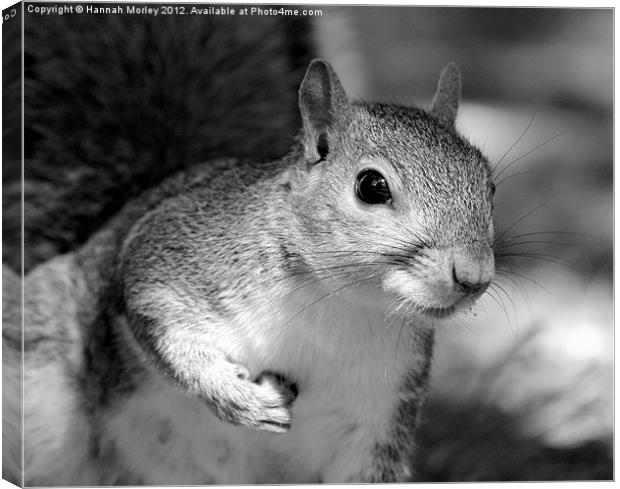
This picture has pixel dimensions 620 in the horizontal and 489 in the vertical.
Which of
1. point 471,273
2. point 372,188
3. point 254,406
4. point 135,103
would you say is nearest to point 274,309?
point 254,406

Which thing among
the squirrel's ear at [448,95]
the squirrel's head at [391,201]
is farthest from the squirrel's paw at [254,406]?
the squirrel's ear at [448,95]

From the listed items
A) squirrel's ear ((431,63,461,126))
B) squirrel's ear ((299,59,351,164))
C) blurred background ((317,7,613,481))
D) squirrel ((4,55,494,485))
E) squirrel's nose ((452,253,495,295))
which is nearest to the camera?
squirrel's nose ((452,253,495,295))

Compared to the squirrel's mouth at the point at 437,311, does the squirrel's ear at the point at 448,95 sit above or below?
above

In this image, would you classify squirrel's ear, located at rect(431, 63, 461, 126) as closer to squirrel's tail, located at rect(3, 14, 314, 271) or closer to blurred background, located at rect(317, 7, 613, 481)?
blurred background, located at rect(317, 7, 613, 481)

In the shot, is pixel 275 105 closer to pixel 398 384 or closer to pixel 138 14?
pixel 138 14

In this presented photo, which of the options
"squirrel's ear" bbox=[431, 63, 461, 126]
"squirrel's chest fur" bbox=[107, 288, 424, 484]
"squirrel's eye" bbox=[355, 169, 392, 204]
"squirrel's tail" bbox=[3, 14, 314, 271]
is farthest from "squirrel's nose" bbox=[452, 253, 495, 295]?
"squirrel's tail" bbox=[3, 14, 314, 271]

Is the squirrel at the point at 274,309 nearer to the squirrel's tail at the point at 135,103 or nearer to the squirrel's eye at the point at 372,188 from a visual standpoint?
the squirrel's eye at the point at 372,188

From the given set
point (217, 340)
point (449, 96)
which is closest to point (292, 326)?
point (217, 340)
